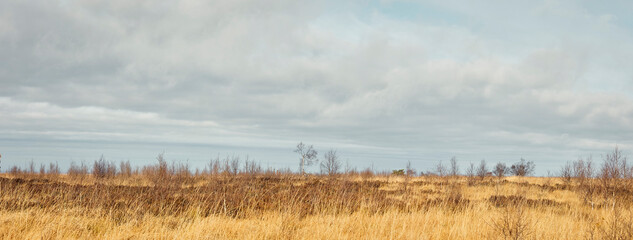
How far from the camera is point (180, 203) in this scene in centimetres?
1164

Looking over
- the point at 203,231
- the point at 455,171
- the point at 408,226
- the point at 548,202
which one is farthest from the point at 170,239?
the point at 455,171

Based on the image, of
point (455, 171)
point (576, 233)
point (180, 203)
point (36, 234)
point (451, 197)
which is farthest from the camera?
point (455, 171)

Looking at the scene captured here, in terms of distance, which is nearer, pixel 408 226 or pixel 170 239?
pixel 170 239

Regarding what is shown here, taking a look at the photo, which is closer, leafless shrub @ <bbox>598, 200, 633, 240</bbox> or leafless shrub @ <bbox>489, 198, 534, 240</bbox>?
leafless shrub @ <bbox>598, 200, 633, 240</bbox>

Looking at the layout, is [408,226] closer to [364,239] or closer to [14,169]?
[364,239]

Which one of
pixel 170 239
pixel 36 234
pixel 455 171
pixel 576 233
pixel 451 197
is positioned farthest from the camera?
pixel 455 171

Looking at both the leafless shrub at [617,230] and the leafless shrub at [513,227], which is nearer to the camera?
the leafless shrub at [617,230]

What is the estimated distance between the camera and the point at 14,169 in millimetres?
32469

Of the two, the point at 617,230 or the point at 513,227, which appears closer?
the point at 617,230

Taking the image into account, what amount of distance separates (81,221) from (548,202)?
15.1 m

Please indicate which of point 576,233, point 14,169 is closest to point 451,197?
point 576,233

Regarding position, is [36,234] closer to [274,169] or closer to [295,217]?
[295,217]

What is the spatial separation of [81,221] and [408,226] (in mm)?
6996

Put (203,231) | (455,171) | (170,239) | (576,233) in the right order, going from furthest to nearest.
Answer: (455,171)
(576,233)
(203,231)
(170,239)
